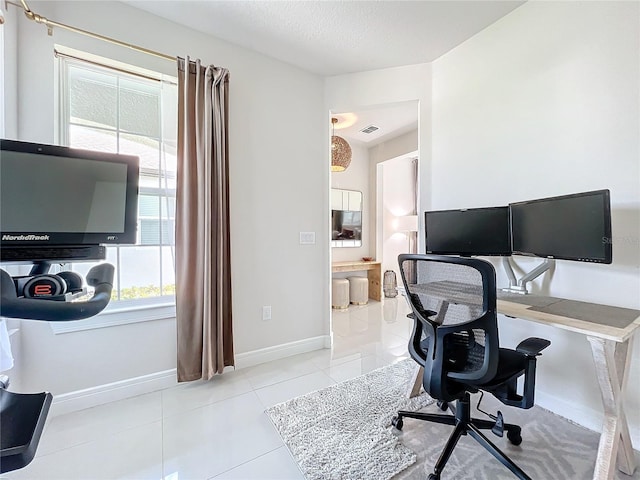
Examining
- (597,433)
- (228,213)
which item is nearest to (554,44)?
(597,433)

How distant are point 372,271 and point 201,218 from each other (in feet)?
11.2

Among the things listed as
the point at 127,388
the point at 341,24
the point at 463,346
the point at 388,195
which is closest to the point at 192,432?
the point at 127,388

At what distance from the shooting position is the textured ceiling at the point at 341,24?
6.17 feet

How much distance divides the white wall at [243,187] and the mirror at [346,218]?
185cm

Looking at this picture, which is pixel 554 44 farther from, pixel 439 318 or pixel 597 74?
pixel 439 318

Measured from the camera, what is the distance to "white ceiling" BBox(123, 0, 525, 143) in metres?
1.88

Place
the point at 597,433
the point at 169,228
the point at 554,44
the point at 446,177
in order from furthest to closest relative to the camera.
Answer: the point at 446,177
the point at 169,228
the point at 554,44
the point at 597,433

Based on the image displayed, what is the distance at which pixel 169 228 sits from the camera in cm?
208

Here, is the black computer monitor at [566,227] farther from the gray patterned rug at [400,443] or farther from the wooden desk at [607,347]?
the gray patterned rug at [400,443]

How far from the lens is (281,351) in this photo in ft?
8.34

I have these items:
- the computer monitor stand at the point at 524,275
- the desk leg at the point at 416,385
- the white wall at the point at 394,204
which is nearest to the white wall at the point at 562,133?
the computer monitor stand at the point at 524,275

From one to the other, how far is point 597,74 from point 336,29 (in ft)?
5.62

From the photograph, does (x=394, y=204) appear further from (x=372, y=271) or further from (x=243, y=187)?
(x=243, y=187)

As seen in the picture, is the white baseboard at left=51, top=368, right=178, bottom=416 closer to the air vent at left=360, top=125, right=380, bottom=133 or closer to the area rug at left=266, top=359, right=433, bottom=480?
the area rug at left=266, top=359, right=433, bottom=480
